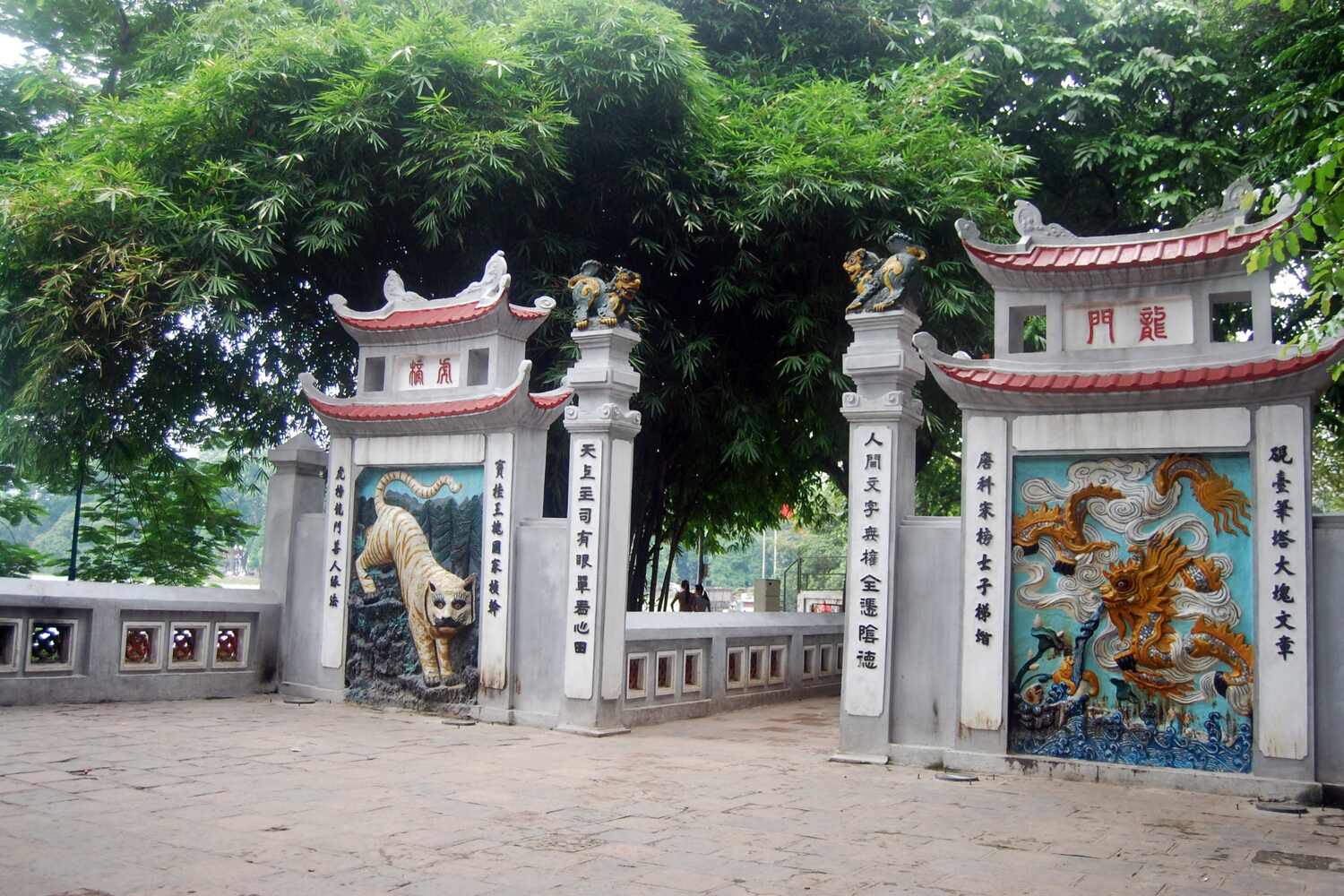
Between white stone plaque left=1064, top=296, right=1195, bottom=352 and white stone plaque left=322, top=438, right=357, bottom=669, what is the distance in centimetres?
596

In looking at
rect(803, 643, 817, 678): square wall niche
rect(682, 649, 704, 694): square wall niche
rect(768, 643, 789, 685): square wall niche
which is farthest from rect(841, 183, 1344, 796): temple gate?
rect(803, 643, 817, 678): square wall niche

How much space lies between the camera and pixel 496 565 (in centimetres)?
901

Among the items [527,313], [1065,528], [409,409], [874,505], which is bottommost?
[1065,528]

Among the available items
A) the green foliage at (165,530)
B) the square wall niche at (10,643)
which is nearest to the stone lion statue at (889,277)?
the square wall niche at (10,643)

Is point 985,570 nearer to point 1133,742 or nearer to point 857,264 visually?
point 1133,742

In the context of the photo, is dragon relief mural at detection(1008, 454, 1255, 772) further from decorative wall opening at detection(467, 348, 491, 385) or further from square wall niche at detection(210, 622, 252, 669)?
square wall niche at detection(210, 622, 252, 669)

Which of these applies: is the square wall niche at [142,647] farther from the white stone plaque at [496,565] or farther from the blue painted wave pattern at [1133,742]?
the blue painted wave pattern at [1133,742]

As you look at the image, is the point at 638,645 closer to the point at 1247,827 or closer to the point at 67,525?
the point at 1247,827

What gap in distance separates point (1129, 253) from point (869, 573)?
2597 mm

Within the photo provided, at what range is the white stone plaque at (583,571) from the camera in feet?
27.9

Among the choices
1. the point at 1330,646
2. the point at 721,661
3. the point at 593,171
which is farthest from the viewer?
the point at 593,171

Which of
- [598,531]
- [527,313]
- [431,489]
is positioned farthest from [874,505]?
[431,489]

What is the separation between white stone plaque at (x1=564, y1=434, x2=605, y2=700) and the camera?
8.49m

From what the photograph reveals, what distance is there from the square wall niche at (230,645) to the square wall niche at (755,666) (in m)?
4.54
